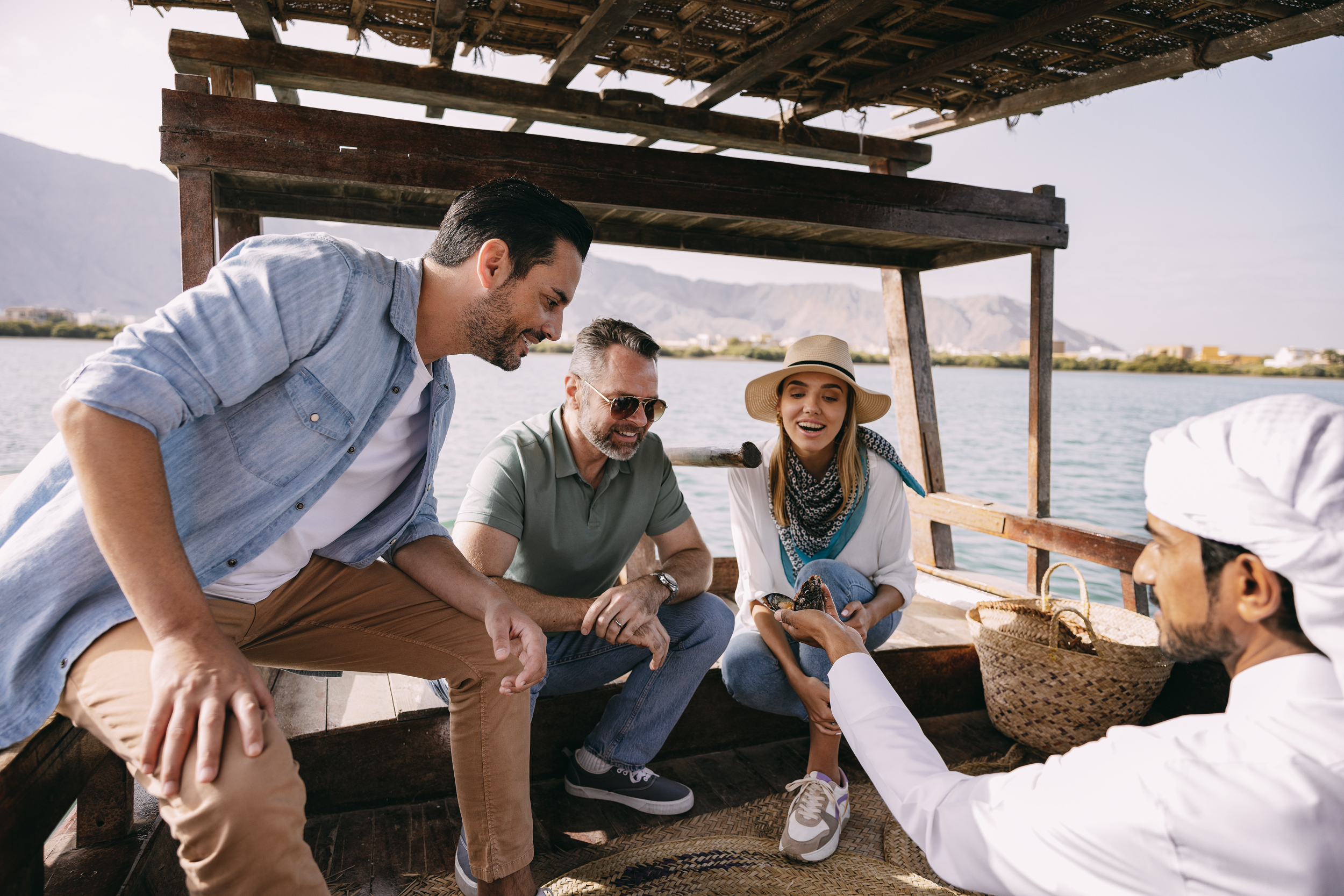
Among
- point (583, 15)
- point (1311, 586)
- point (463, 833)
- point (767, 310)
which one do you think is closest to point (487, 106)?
point (583, 15)

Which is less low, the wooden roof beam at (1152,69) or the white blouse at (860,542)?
the wooden roof beam at (1152,69)

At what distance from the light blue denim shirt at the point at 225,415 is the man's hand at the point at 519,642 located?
478 millimetres

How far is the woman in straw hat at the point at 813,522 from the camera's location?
265 cm

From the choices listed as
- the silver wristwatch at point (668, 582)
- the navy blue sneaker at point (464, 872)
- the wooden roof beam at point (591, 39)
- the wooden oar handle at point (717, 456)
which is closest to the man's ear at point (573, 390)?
the wooden oar handle at point (717, 456)

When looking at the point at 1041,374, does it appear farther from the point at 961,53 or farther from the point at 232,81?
the point at 232,81

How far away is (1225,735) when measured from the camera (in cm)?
100

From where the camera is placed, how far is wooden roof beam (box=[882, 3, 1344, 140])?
2594mm

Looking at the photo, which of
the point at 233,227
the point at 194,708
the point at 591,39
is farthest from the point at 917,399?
the point at 194,708

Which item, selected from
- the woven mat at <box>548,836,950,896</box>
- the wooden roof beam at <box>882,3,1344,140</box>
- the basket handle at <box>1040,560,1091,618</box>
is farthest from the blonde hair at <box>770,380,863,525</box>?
the wooden roof beam at <box>882,3,1344,140</box>

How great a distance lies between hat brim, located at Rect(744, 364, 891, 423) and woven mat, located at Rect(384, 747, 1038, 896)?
1.39m

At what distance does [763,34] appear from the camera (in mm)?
2949

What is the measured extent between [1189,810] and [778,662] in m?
1.70

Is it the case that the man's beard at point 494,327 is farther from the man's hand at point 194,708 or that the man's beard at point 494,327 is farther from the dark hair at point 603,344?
the man's hand at point 194,708

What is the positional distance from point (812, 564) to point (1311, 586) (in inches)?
70.3
